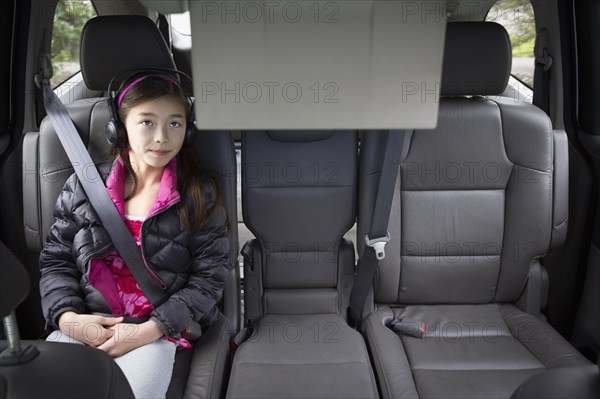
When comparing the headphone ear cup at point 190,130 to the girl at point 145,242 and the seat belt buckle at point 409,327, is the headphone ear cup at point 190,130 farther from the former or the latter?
the seat belt buckle at point 409,327

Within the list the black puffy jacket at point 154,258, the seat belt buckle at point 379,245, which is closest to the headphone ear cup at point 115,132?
the black puffy jacket at point 154,258

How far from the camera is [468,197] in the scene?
194cm

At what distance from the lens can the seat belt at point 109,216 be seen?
1.57 meters

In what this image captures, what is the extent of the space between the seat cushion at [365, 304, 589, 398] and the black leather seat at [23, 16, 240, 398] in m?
0.51

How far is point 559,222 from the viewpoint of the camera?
1923 mm

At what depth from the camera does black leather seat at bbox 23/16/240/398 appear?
1694 mm

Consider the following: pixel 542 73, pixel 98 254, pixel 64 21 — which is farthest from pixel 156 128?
pixel 64 21

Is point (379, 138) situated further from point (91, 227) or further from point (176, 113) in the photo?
point (91, 227)

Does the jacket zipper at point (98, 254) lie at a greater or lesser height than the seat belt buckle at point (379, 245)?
greater

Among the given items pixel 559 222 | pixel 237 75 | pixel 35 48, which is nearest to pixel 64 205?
pixel 35 48

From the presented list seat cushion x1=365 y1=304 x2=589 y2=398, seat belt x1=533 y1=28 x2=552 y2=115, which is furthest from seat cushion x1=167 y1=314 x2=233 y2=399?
seat belt x1=533 y1=28 x2=552 y2=115

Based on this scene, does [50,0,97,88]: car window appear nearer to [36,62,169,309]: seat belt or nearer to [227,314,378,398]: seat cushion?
[36,62,169,309]: seat belt

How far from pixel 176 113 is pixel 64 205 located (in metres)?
0.46

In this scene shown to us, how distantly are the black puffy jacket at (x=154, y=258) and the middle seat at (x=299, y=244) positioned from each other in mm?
256
